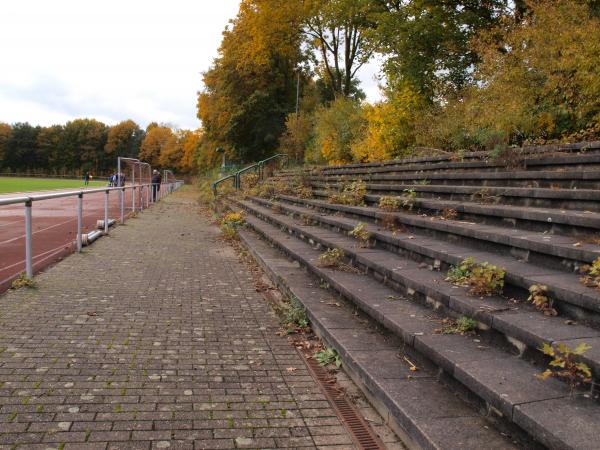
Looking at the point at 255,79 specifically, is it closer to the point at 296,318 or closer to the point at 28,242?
the point at 28,242

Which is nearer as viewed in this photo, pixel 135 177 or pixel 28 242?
pixel 28 242

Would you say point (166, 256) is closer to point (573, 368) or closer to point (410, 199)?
point (410, 199)

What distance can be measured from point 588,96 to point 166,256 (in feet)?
25.2

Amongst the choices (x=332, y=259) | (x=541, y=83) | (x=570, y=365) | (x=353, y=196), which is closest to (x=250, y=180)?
(x=353, y=196)

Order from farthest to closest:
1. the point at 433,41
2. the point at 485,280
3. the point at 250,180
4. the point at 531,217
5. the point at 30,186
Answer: the point at 30,186
the point at 250,180
the point at 433,41
the point at 531,217
the point at 485,280

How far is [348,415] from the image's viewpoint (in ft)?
9.80

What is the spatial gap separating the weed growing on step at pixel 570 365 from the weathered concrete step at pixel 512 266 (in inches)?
19.3

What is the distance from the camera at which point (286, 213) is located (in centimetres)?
1110

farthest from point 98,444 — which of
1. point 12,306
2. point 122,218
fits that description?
point 122,218

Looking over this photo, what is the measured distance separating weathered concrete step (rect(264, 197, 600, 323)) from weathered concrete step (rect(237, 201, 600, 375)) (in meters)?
0.10

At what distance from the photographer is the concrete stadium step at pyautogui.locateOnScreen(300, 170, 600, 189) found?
4752mm

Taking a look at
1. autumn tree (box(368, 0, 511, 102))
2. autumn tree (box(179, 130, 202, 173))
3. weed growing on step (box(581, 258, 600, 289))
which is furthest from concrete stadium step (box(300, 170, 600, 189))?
autumn tree (box(179, 130, 202, 173))

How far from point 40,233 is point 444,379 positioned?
9992 mm

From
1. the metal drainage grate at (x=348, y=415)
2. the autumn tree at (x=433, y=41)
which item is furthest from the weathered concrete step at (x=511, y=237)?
the autumn tree at (x=433, y=41)
